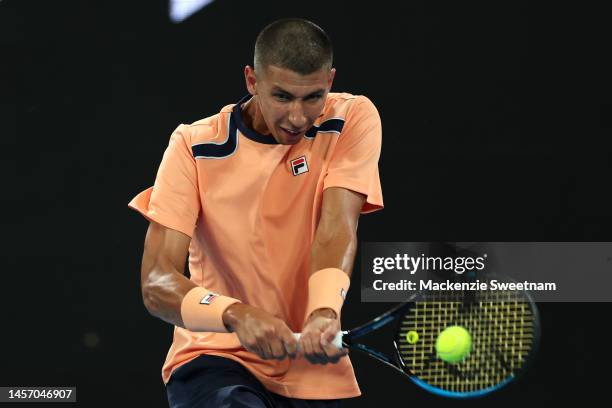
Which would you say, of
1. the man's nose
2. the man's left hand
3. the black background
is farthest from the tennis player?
the black background

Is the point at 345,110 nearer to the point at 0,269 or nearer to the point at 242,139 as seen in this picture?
the point at 242,139

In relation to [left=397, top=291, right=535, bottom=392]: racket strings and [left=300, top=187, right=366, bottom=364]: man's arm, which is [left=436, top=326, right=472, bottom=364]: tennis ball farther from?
[left=300, top=187, right=366, bottom=364]: man's arm

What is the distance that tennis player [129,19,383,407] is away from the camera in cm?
300

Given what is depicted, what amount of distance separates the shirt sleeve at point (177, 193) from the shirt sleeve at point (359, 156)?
1.18 ft

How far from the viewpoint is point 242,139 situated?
3.17 metres

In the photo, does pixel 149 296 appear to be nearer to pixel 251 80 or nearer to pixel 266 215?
pixel 266 215

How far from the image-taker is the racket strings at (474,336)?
2.87 m

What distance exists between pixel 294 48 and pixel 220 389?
88 centimetres

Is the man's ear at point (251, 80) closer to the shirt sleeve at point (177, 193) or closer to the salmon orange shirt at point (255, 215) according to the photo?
the salmon orange shirt at point (255, 215)

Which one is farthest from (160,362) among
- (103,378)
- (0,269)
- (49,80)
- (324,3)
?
(324,3)

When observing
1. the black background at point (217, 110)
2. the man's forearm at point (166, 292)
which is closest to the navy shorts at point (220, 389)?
the man's forearm at point (166, 292)

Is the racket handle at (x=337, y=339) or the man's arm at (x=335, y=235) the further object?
the man's arm at (x=335, y=235)

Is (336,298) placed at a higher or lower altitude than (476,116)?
lower

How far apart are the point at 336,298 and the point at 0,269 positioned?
2.14 metres
